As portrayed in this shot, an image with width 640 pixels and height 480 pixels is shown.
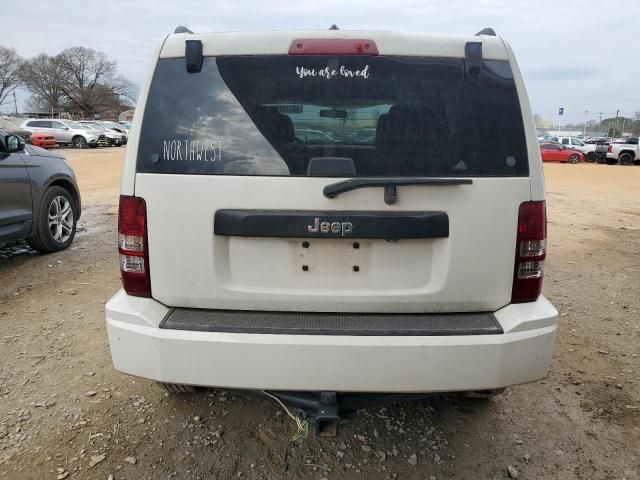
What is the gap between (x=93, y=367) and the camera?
3.51 m

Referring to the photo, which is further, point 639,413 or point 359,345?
point 639,413

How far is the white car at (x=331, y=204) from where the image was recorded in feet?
7.22

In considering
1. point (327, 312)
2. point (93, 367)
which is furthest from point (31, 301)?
point (327, 312)

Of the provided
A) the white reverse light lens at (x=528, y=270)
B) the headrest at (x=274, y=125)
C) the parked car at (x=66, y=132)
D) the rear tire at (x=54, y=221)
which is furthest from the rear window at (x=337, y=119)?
the parked car at (x=66, y=132)

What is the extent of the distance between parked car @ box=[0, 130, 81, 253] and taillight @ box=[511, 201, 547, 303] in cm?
511

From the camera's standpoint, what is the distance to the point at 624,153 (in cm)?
3116

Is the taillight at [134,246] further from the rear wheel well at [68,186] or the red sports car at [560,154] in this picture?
the red sports car at [560,154]

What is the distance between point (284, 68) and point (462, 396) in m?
2.25

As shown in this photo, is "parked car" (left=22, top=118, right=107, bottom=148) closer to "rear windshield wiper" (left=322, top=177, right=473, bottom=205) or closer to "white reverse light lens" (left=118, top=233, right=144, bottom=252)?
"white reverse light lens" (left=118, top=233, right=144, bottom=252)

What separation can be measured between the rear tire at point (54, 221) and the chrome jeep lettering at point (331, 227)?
4785mm

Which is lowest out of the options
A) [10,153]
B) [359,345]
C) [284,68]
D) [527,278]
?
[359,345]

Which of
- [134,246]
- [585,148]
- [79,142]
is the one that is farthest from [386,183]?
[585,148]

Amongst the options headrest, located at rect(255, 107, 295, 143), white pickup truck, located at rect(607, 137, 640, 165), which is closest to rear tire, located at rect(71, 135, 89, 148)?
white pickup truck, located at rect(607, 137, 640, 165)

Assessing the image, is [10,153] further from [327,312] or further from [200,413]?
[327,312]
